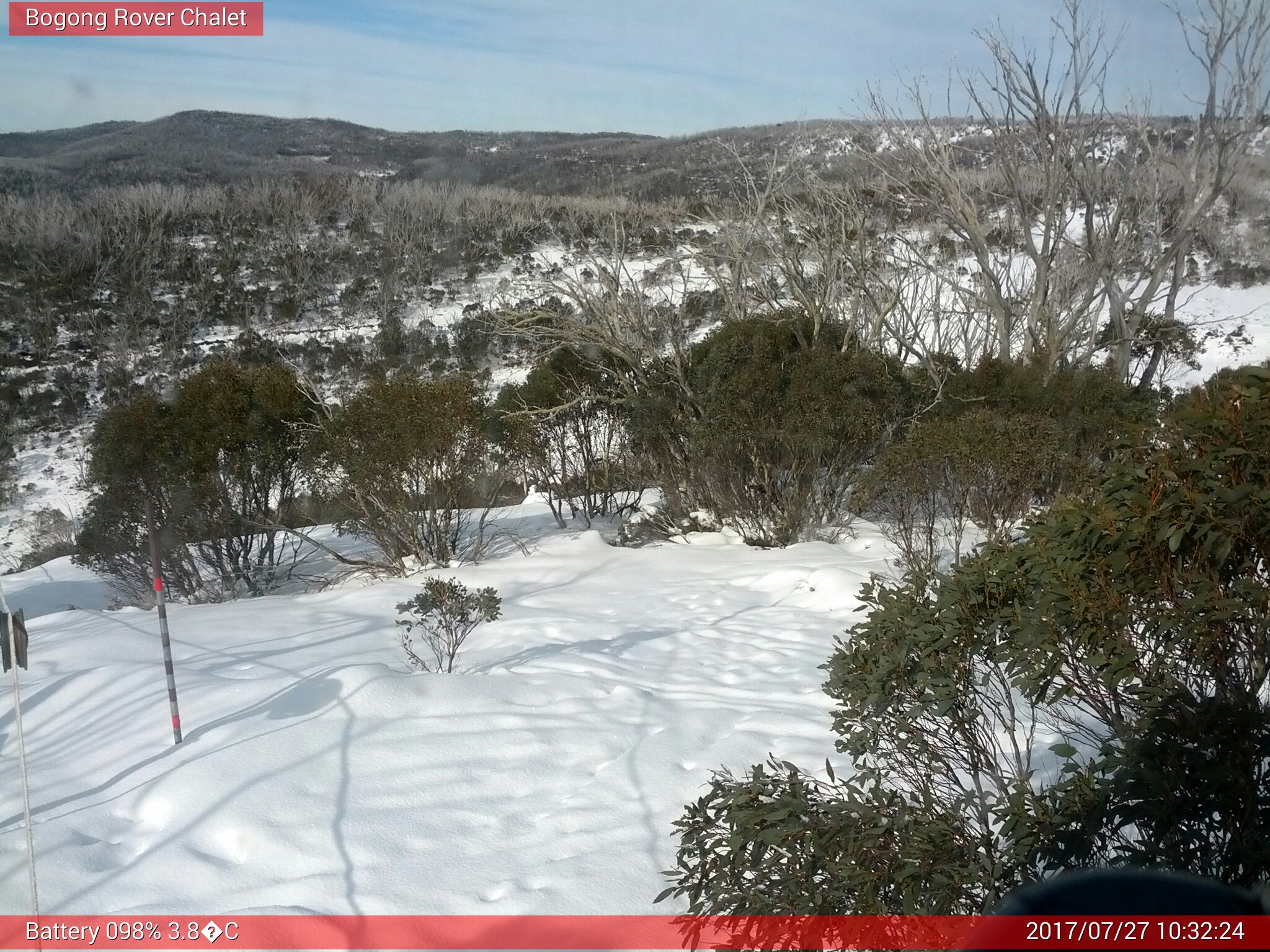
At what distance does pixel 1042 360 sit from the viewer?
11820 millimetres

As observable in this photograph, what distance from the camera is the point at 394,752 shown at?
3982mm

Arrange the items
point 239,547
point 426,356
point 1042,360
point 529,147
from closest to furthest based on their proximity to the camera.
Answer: point 239,547
point 1042,360
point 426,356
point 529,147

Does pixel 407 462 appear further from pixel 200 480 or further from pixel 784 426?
pixel 784 426

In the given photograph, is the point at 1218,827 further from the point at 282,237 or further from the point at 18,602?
the point at 282,237

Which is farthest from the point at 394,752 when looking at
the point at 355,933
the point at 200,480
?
the point at 200,480

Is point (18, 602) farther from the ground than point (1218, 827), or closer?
closer

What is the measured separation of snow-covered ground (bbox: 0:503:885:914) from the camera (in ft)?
10.0

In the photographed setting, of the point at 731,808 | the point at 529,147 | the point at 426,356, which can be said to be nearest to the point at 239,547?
the point at 731,808

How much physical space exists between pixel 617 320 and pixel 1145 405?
5815 millimetres

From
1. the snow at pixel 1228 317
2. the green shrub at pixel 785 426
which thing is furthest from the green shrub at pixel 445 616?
the snow at pixel 1228 317

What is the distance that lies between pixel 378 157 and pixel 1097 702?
43830 millimetres

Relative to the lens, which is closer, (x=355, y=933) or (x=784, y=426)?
(x=355, y=933)

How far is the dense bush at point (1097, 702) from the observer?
1.79 m

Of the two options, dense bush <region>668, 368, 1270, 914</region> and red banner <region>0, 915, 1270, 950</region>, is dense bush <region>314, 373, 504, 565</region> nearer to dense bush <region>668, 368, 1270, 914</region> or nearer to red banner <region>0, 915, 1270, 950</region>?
red banner <region>0, 915, 1270, 950</region>
